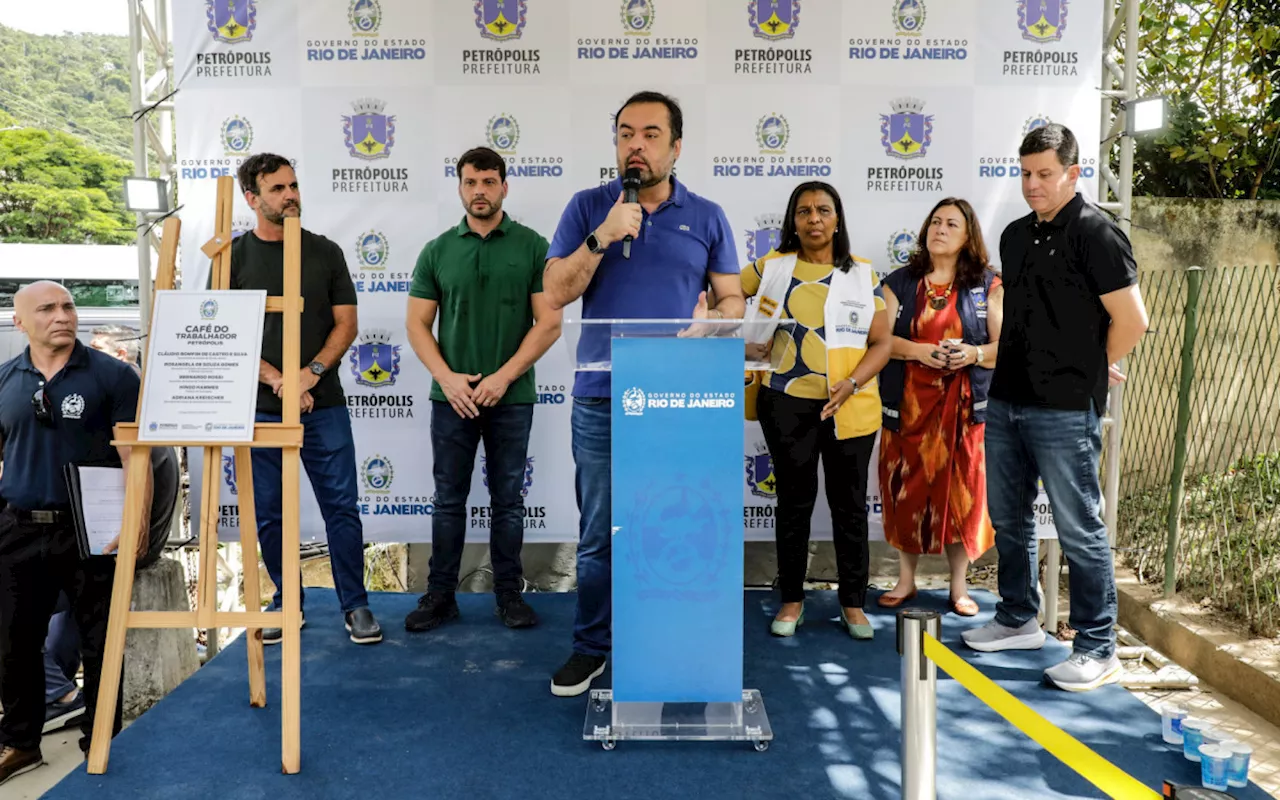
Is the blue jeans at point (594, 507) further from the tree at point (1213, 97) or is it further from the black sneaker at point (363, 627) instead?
the tree at point (1213, 97)

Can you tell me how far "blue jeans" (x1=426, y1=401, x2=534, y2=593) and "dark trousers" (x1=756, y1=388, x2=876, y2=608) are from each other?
0.98m

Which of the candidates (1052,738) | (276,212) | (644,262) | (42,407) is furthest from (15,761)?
(1052,738)

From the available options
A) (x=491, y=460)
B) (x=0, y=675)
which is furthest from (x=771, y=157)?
(x=0, y=675)

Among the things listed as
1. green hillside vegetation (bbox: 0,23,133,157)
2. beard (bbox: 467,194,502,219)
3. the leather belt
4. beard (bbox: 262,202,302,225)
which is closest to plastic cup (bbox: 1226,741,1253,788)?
beard (bbox: 467,194,502,219)

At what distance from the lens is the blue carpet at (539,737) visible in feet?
7.77

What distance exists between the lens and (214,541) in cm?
257

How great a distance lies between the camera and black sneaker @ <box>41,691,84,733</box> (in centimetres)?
354

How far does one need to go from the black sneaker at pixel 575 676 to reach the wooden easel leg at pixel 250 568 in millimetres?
936

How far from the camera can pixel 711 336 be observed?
2.42 metres

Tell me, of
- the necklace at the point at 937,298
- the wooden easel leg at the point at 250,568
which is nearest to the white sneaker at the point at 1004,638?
the necklace at the point at 937,298

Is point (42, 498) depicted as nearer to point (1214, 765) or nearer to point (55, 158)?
point (1214, 765)

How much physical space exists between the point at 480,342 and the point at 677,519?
4.65 ft

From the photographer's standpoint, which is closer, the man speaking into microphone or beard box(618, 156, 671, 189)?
beard box(618, 156, 671, 189)

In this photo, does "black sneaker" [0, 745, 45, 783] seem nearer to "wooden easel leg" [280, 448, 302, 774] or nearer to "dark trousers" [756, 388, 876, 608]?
"wooden easel leg" [280, 448, 302, 774]
